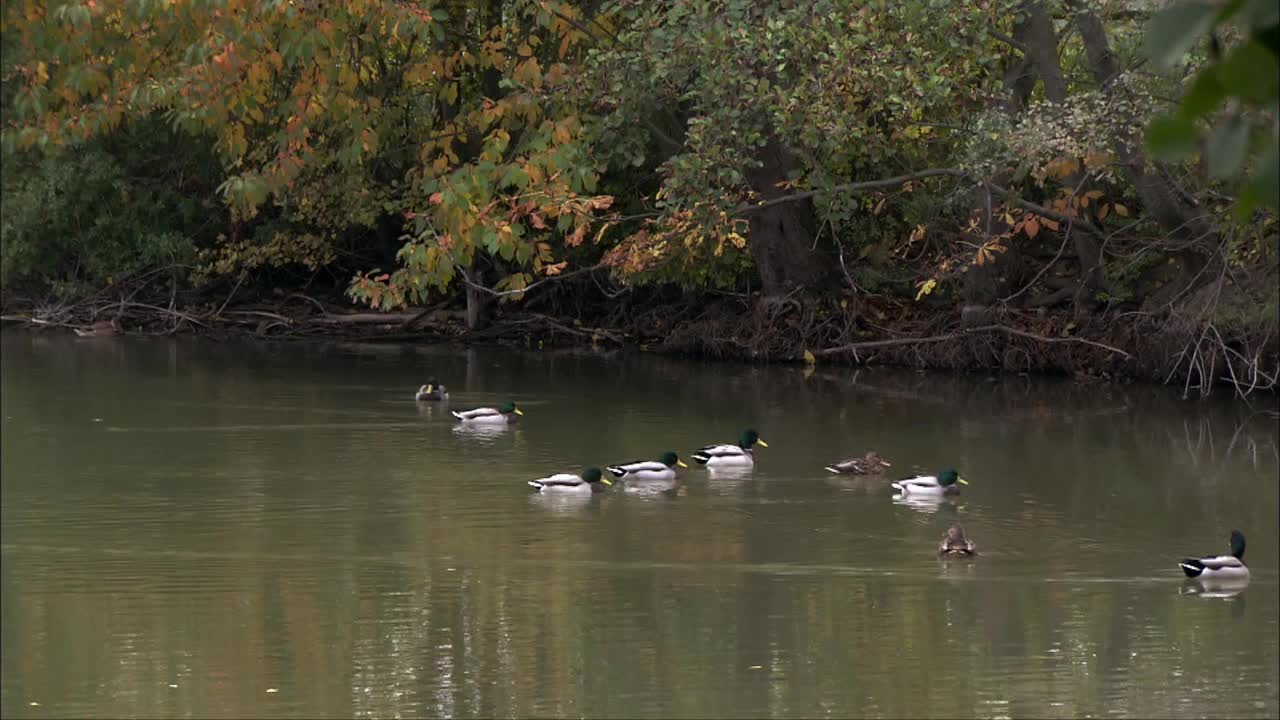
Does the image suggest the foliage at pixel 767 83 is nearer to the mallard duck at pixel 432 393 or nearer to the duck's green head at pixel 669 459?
the mallard duck at pixel 432 393

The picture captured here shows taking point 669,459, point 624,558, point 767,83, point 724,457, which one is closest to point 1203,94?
point 624,558

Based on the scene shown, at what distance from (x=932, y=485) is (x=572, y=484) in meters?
2.86

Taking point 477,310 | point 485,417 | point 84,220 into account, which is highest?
point 84,220

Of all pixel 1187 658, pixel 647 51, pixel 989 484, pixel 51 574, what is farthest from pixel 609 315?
pixel 1187 658

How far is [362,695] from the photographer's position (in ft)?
30.9

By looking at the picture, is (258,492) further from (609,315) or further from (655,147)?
(609,315)

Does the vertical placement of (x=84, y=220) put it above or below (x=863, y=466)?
above

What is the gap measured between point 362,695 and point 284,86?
14.9 m

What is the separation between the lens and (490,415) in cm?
1966

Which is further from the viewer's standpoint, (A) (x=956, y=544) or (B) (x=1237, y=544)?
(A) (x=956, y=544)

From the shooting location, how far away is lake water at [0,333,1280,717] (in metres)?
9.66

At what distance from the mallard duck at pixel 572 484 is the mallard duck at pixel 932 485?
2418mm

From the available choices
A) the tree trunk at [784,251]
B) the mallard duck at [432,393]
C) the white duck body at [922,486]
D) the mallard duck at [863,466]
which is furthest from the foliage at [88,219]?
the white duck body at [922,486]

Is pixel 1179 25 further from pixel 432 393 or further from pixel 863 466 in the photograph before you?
pixel 432 393
